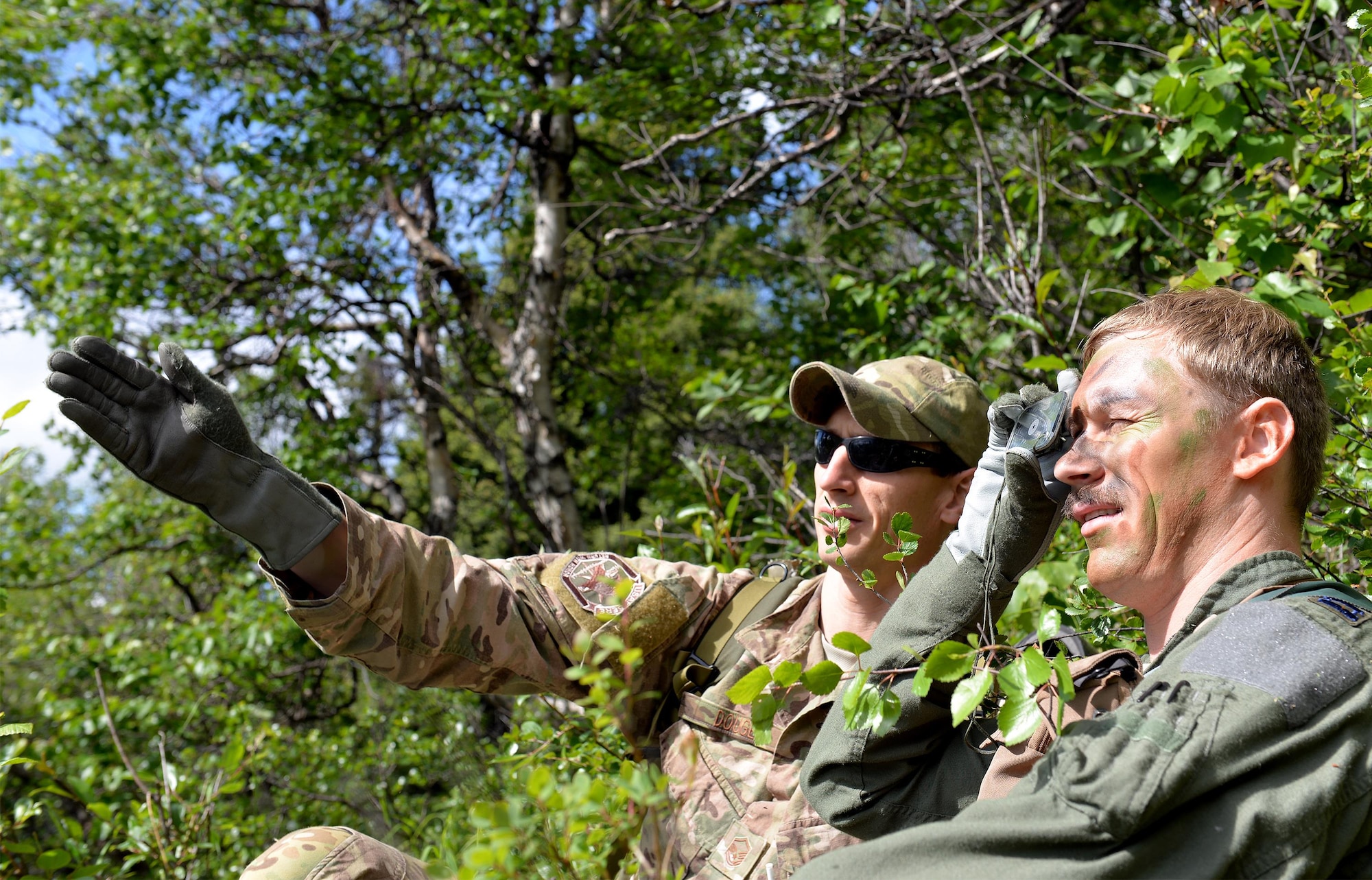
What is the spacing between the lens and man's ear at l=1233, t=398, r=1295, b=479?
1.55 metres

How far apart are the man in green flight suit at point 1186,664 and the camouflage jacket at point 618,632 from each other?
1.10ft

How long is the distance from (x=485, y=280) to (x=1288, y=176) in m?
6.05

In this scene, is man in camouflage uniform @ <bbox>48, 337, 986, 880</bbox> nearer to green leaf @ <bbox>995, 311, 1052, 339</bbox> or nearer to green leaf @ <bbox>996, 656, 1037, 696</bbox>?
green leaf @ <bbox>995, 311, 1052, 339</bbox>

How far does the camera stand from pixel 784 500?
11.0ft

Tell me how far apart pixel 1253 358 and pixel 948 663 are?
0.81 metres

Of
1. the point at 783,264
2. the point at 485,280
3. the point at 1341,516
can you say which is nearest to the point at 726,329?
the point at 783,264

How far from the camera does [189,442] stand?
1951mm

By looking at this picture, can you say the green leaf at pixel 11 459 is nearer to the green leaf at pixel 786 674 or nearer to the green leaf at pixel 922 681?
the green leaf at pixel 786 674

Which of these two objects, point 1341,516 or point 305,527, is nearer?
point 305,527

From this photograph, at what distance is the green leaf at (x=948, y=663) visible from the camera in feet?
4.04

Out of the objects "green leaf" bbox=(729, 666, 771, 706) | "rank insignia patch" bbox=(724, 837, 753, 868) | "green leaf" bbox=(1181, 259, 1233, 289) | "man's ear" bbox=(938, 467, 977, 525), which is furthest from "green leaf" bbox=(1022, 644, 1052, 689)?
"green leaf" bbox=(1181, 259, 1233, 289)

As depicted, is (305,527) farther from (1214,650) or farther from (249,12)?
(249,12)

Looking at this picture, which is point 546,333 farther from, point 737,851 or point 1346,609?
point 1346,609

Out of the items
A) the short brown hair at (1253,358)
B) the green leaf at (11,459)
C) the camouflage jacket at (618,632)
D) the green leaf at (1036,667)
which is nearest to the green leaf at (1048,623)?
the green leaf at (1036,667)
